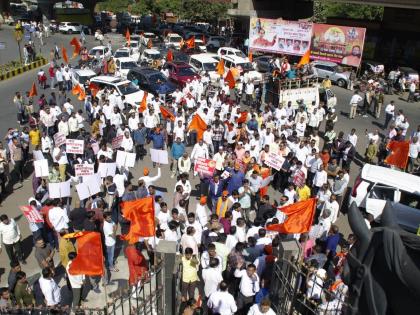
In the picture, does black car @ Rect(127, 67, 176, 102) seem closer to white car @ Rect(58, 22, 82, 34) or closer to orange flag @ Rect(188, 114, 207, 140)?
orange flag @ Rect(188, 114, 207, 140)

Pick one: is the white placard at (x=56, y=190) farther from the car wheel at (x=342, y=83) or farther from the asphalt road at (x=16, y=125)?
the car wheel at (x=342, y=83)

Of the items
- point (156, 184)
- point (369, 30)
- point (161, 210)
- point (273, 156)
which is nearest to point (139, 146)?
point (156, 184)

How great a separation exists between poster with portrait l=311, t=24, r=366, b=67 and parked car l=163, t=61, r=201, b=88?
9734 mm

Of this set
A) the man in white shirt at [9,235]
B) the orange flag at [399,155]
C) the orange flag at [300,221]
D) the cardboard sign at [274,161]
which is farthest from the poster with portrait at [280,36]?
the man in white shirt at [9,235]

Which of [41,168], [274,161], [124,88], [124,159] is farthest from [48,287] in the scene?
[124,88]

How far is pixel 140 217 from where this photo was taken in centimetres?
785

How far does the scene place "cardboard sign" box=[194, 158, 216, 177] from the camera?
38.0 feet

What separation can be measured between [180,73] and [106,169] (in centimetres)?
1304

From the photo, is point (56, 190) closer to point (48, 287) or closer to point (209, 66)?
point (48, 287)

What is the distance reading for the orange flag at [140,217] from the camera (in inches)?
307

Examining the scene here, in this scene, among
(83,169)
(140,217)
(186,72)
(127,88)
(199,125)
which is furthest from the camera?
(186,72)

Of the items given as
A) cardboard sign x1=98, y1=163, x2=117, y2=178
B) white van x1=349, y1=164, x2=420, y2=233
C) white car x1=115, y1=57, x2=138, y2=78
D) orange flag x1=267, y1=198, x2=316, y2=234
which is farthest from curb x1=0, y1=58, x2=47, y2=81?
orange flag x1=267, y1=198, x2=316, y2=234

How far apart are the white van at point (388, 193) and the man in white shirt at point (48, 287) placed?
24.0ft

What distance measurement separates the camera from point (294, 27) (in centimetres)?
2922
